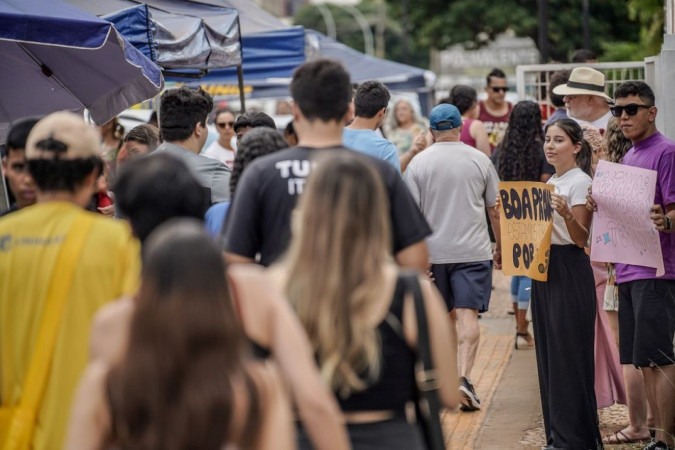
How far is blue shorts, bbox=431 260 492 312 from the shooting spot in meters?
8.81

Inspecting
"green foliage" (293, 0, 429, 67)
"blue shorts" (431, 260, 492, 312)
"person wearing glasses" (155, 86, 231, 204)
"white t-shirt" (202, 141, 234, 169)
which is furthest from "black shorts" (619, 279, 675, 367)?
"green foliage" (293, 0, 429, 67)

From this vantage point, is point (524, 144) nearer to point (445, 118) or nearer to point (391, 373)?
point (445, 118)

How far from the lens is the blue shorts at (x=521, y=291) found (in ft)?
35.8

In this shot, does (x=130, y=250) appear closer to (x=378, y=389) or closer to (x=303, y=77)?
(x=378, y=389)

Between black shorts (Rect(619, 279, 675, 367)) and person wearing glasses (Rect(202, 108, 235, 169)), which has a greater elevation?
person wearing glasses (Rect(202, 108, 235, 169))

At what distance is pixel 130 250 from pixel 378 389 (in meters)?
0.88

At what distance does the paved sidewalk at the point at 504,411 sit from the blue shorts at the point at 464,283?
0.76 meters

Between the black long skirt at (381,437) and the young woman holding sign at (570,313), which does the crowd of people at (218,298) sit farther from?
the young woman holding sign at (570,313)

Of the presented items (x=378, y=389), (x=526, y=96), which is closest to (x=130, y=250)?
(x=378, y=389)

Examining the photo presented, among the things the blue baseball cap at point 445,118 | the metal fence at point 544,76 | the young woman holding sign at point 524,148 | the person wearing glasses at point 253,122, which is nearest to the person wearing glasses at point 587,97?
the young woman holding sign at point 524,148

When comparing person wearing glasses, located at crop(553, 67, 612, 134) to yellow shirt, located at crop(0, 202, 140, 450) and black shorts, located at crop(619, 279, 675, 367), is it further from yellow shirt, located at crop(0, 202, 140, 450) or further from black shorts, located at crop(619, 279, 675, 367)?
yellow shirt, located at crop(0, 202, 140, 450)

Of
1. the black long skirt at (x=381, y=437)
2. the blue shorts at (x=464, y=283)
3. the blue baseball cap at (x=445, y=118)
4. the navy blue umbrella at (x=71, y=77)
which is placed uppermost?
the navy blue umbrella at (x=71, y=77)

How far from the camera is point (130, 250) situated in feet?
12.8

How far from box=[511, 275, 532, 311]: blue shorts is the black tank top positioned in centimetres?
710
